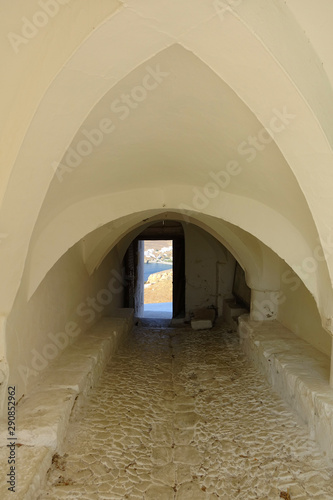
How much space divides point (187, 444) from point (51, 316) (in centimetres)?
213

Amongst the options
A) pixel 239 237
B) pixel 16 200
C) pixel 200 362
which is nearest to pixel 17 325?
pixel 16 200

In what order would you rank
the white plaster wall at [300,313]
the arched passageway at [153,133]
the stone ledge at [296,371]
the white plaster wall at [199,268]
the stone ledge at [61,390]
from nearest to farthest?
the arched passageway at [153,133]
the stone ledge at [61,390]
the stone ledge at [296,371]
the white plaster wall at [300,313]
the white plaster wall at [199,268]

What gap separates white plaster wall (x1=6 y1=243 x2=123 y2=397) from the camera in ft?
10.5

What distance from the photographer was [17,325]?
3.17 metres

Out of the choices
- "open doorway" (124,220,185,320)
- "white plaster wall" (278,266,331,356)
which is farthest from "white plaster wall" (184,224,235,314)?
"white plaster wall" (278,266,331,356)

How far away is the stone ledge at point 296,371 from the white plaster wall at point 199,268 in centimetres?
429

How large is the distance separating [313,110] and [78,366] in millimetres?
3595

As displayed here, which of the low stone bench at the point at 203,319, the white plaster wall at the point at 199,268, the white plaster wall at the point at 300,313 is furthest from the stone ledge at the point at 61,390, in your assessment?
the white plaster wall at the point at 199,268

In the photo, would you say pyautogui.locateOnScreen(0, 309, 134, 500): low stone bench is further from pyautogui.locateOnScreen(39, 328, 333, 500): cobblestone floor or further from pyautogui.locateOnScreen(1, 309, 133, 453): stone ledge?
pyautogui.locateOnScreen(39, 328, 333, 500): cobblestone floor

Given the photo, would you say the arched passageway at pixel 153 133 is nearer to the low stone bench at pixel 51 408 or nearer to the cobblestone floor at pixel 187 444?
the low stone bench at pixel 51 408

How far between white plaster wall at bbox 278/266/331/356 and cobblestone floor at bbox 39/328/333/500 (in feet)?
3.01

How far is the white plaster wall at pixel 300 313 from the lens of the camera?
4416 millimetres

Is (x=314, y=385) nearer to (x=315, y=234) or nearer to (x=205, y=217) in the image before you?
(x=315, y=234)

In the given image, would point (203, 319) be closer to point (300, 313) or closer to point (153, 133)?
point (300, 313)
